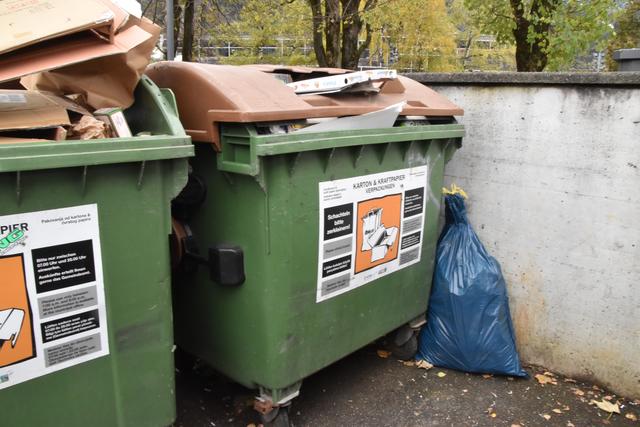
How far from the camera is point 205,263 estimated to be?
243cm

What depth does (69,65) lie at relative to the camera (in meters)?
1.95

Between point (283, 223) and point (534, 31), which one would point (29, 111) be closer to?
point (283, 223)

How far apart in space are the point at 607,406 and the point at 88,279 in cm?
264

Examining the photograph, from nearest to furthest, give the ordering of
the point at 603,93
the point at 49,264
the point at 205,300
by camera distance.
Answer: the point at 49,264 → the point at 205,300 → the point at 603,93

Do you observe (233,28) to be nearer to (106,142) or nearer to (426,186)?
(426,186)

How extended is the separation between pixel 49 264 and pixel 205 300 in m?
0.94

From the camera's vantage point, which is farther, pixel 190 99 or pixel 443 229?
pixel 443 229

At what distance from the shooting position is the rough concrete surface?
2.76 meters

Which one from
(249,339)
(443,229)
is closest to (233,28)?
(443,229)

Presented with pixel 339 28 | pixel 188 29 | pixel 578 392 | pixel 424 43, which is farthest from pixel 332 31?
pixel 424 43

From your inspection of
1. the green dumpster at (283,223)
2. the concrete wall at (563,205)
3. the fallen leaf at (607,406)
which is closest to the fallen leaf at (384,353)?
the green dumpster at (283,223)

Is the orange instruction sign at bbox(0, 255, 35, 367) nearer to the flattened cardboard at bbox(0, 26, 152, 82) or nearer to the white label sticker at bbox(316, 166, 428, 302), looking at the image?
the flattened cardboard at bbox(0, 26, 152, 82)

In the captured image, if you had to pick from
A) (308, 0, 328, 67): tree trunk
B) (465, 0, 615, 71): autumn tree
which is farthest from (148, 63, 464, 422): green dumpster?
(308, 0, 328, 67): tree trunk

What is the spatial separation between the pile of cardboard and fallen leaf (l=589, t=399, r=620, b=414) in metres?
2.70
